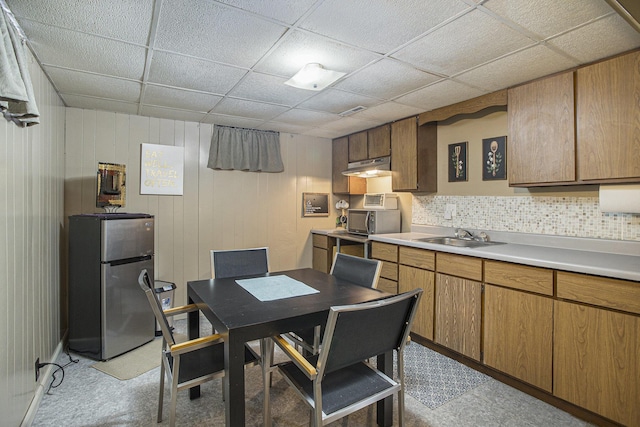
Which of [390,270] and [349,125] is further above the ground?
[349,125]

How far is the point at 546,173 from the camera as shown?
93.9 inches

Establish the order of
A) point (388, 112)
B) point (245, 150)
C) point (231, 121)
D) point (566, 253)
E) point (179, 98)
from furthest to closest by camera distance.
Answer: point (245, 150)
point (231, 121)
point (388, 112)
point (179, 98)
point (566, 253)

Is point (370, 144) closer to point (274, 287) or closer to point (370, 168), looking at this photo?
point (370, 168)

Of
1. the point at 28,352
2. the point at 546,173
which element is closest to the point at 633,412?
the point at 546,173

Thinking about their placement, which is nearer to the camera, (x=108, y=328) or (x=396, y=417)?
(x=396, y=417)

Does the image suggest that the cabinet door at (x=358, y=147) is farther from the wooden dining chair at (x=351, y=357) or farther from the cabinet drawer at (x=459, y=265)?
the wooden dining chair at (x=351, y=357)

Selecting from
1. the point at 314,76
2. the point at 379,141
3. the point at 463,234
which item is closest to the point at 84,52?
the point at 314,76

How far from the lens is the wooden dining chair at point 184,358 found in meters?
1.56

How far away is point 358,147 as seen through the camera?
429cm

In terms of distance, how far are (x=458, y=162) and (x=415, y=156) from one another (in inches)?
17.7

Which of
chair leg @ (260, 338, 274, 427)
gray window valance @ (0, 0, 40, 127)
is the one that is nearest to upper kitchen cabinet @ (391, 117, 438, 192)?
chair leg @ (260, 338, 274, 427)

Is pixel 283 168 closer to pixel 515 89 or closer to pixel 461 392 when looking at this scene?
pixel 515 89

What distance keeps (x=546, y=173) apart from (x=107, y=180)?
392 cm

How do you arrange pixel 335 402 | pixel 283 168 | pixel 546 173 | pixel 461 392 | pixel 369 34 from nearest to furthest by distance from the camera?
pixel 335 402
pixel 369 34
pixel 461 392
pixel 546 173
pixel 283 168
